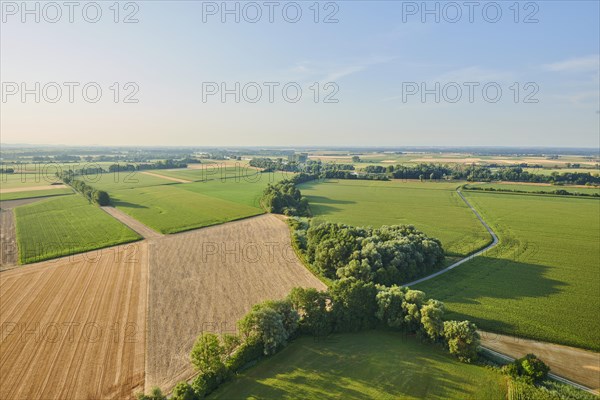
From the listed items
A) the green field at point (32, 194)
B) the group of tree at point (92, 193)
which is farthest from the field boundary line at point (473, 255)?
the green field at point (32, 194)

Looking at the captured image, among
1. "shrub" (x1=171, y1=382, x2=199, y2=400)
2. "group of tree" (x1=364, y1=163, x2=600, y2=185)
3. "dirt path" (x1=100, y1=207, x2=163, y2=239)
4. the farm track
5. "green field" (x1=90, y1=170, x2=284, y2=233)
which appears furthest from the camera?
"group of tree" (x1=364, y1=163, x2=600, y2=185)

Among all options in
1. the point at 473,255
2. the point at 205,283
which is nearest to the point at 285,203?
the point at 205,283

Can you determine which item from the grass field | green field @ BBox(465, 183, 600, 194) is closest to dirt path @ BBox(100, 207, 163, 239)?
the grass field

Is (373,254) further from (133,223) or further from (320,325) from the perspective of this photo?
(133,223)

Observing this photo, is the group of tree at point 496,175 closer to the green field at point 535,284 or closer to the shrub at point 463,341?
the green field at point 535,284

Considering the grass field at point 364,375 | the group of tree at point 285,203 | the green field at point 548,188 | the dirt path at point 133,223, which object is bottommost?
the grass field at point 364,375

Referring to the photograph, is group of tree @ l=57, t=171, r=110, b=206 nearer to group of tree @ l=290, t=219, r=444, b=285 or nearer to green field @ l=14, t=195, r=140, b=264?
green field @ l=14, t=195, r=140, b=264
